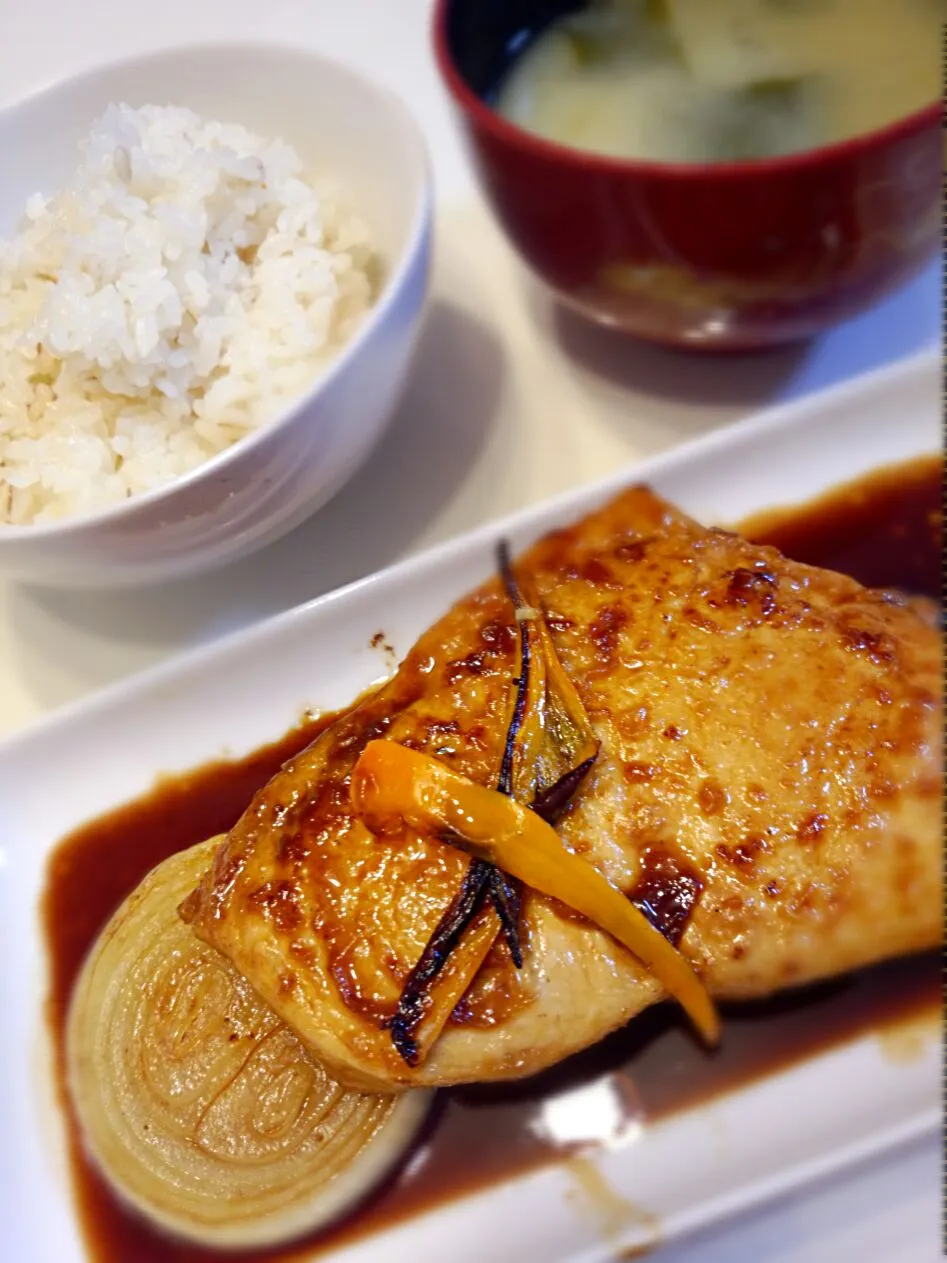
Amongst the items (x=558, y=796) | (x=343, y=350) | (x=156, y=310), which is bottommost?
(x=558, y=796)

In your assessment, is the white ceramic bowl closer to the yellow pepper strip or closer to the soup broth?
the soup broth

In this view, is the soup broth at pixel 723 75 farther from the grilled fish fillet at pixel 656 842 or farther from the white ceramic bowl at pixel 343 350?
the grilled fish fillet at pixel 656 842

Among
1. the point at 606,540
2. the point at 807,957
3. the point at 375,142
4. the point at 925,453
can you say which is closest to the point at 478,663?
the point at 606,540

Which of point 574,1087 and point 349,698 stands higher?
point 349,698

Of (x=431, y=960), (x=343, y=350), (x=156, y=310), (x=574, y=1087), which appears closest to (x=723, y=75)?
(x=343, y=350)

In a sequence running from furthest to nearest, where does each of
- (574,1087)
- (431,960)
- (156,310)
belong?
(156,310) → (574,1087) → (431,960)

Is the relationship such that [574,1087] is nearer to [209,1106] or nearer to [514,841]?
[514,841]

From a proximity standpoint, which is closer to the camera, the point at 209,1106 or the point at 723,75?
the point at 209,1106

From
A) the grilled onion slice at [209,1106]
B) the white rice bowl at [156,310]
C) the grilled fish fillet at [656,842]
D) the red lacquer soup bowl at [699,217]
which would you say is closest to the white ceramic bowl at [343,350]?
the white rice bowl at [156,310]
